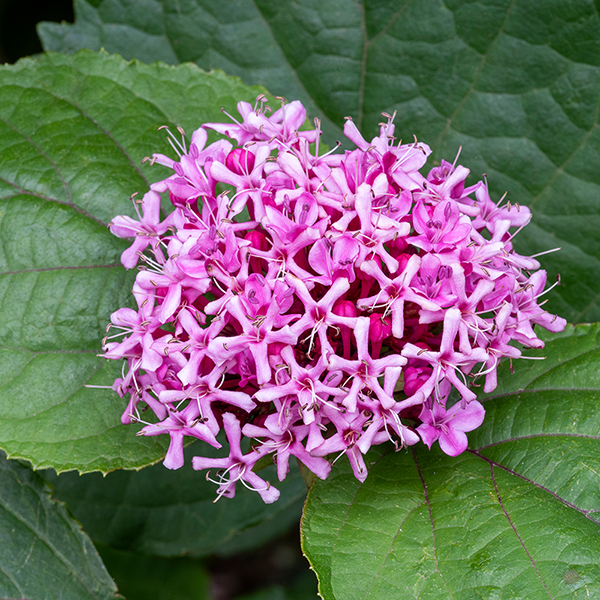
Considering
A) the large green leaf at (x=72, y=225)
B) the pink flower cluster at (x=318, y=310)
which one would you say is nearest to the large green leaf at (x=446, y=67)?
the large green leaf at (x=72, y=225)

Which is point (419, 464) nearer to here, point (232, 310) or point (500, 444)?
point (500, 444)

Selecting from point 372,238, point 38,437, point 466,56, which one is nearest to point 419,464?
point 372,238

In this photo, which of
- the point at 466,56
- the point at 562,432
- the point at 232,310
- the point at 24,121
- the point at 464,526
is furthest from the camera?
the point at 466,56

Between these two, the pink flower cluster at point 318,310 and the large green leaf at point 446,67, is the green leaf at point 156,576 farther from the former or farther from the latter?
the large green leaf at point 446,67

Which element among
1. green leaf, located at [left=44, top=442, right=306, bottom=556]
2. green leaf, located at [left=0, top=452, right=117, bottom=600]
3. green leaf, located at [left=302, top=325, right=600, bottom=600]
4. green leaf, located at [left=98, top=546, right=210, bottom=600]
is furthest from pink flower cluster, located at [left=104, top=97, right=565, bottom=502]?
green leaf, located at [left=98, top=546, right=210, bottom=600]

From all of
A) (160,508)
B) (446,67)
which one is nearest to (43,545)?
(160,508)

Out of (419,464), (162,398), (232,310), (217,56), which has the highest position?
(217,56)
